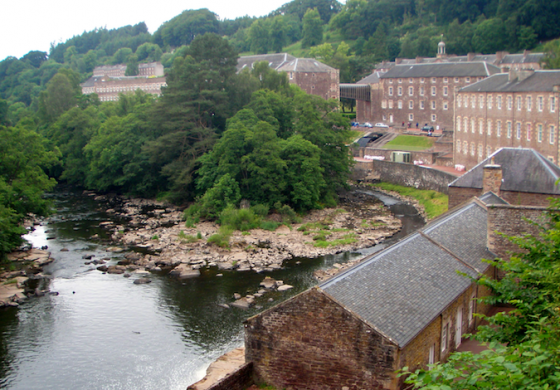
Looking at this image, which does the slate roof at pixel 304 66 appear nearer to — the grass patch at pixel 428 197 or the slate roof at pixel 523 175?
the grass patch at pixel 428 197

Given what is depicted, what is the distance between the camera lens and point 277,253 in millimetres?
36062

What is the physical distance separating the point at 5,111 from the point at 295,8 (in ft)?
319

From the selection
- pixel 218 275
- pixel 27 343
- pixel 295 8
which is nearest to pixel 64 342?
pixel 27 343

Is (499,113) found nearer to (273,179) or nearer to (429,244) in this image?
(273,179)

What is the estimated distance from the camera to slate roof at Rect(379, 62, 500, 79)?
220 ft

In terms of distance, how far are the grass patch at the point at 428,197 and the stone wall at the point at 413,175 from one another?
507 millimetres

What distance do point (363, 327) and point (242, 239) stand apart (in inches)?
995

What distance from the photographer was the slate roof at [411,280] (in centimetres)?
1495

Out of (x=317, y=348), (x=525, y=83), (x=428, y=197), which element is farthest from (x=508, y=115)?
(x=317, y=348)

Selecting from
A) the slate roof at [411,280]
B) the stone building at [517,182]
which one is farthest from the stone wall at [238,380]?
the stone building at [517,182]

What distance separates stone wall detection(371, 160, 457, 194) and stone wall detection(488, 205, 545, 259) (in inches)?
990

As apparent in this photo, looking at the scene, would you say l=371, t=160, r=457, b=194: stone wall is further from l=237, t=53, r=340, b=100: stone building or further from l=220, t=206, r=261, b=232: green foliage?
l=237, t=53, r=340, b=100: stone building

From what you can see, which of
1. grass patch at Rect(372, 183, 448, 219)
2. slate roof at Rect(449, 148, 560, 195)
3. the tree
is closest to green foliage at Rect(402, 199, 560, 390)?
slate roof at Rect(449, 148, 560, 195)

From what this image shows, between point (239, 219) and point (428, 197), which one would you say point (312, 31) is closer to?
point (428, 197)
